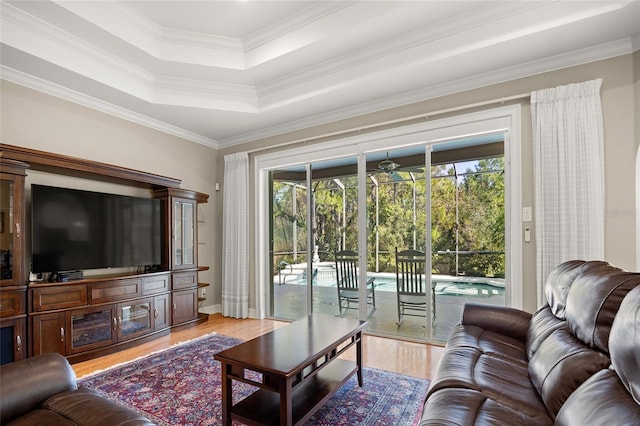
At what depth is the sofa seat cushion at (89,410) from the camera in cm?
115

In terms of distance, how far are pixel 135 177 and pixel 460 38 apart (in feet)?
12.1

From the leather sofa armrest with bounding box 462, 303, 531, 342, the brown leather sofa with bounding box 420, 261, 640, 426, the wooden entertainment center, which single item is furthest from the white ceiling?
the leather sofa armrest with bounding box 462, 303, 531, 342

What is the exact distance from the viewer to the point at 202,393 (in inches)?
91.9

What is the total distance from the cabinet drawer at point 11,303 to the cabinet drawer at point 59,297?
9cm

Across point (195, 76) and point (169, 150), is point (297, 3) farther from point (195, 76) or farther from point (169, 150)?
point (169, 150)

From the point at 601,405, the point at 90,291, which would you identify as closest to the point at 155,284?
the point at 90,291

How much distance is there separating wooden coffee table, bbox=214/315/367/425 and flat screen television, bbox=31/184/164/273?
2.33 metres

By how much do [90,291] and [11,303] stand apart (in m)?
0.58

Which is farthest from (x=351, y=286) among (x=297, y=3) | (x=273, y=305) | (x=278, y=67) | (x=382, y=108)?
(x=297, y=3)

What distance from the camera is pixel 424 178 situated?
11.7 ft

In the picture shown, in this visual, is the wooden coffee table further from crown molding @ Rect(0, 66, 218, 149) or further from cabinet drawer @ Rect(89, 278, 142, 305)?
crown molding @ Rect(0, 66, 218, 149)

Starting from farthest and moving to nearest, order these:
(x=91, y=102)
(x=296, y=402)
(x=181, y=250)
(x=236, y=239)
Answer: (x=236, y=239) < (x=181, y=250) < (x=91, y=102) < (x=296, y=402)

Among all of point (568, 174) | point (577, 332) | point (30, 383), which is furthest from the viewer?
point (568, 174)

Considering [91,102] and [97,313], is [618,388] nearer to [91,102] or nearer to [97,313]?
[97,313]
